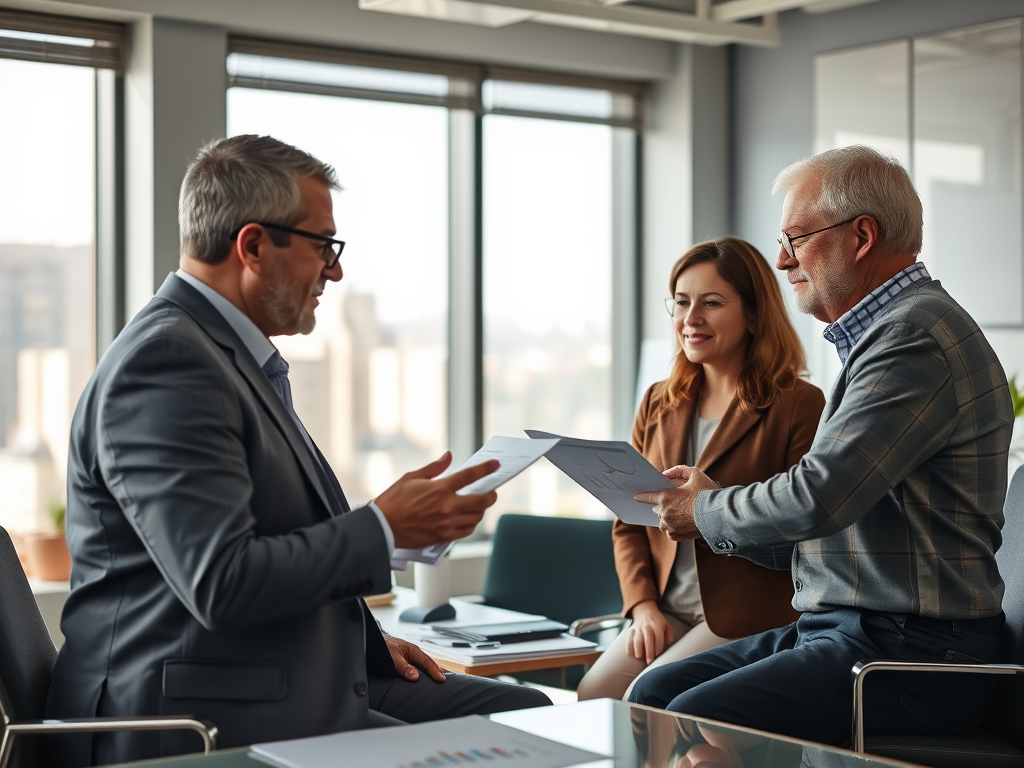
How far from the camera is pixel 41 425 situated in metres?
4.84

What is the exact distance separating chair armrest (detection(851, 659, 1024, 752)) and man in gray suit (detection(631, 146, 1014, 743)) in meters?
0.06

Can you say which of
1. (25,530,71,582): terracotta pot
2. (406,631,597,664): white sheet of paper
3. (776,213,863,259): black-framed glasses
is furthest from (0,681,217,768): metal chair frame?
(25,530,71,582): terracotta pot

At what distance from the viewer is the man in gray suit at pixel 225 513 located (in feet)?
5.89

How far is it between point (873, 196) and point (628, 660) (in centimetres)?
135

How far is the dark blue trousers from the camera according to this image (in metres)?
2.33

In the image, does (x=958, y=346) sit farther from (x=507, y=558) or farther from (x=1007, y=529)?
(x=507, y=558)

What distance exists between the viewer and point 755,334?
10.7ft

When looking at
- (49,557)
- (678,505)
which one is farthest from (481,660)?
(49,557)

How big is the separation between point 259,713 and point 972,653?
134 centimetres

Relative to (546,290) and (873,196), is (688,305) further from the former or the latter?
(546,290)

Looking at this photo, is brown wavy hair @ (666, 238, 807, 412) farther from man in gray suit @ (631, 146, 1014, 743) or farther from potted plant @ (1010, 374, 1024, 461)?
potted plant @ (1010, 374, 1024, 461)

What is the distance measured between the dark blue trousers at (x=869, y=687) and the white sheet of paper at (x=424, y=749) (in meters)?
0.72

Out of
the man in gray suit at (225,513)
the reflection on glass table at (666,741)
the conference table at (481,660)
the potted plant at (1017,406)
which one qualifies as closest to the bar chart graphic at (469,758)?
the reflection on glass table at (666,741)

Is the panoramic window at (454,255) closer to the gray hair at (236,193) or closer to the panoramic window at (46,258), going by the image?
the panoramic window at (46,258)
